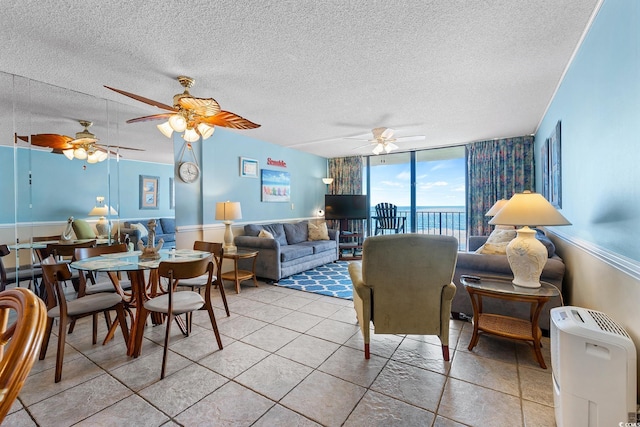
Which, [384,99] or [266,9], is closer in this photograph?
[266,9]

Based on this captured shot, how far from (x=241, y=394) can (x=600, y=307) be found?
2.34 m

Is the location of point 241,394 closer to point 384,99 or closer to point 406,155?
point 384,99

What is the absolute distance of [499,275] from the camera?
2.52 m

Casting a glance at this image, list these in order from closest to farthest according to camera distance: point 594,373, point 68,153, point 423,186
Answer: point 594,373 < point 68,153 < point 423,186

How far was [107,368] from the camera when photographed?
2.03 metres

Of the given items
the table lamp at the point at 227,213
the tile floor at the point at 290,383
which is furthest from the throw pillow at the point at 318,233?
the tile floor at the point at 290,383

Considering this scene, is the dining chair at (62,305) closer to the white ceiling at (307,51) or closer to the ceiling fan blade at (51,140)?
the white ceiling at (307,51)

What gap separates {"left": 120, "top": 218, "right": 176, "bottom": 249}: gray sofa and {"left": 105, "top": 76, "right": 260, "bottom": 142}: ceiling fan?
1.51 meters

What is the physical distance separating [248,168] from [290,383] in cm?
393

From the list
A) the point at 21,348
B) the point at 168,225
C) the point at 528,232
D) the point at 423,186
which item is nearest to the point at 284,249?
the point at 168,225

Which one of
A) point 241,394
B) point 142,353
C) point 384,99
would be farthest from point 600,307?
point 142,353

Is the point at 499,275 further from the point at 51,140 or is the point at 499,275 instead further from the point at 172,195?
the point at 51,140

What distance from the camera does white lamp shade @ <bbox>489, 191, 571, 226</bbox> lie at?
201 centimetres

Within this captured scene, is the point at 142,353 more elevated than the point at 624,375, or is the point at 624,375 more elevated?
the point at 624,375
